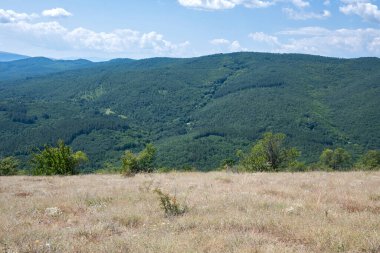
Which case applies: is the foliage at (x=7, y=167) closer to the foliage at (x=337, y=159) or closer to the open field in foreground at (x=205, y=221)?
the open field in foreground at (x=205, y=221)

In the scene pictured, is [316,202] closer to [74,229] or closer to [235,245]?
[235,245]

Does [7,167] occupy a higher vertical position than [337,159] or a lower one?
higher

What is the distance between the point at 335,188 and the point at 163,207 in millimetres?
6613

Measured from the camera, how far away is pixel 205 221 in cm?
762

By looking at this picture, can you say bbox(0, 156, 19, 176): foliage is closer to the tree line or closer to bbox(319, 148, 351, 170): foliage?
the tree line

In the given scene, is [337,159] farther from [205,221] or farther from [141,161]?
[205,221]

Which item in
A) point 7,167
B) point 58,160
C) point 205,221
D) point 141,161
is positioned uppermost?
point 205,221

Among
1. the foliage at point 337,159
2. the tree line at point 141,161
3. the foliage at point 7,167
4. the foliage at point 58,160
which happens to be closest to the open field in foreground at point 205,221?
the tree line at point 141,161

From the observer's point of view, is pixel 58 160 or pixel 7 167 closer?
pixel 58 160

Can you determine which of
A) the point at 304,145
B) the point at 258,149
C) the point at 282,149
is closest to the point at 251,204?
the point at 282,149

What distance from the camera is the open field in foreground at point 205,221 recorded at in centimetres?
587

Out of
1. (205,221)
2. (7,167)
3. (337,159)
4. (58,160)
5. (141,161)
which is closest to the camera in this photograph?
(205,221)

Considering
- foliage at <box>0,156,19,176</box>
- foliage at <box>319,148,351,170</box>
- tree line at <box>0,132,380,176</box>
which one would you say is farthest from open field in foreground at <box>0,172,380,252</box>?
foliage at <box>319,148,351,170</box>

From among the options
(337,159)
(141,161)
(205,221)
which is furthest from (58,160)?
(337,159)
